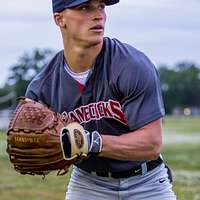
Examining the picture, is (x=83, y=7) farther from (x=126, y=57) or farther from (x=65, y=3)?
(x=126, y=57)

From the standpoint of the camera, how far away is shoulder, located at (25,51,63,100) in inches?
178

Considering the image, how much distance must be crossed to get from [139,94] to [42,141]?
2.05 feet


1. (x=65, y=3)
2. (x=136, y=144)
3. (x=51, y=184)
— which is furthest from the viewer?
(x=51, y=184)

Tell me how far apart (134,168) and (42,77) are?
813 millimetres

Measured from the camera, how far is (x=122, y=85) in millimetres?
4070

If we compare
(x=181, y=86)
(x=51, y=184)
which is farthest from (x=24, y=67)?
(x=51, y=184)

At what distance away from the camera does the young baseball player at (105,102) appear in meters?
3.97

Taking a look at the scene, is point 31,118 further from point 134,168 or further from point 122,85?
point 134,168

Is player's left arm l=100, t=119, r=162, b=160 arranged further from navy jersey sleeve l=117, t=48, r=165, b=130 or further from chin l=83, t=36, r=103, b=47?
chin l=83, t=36, r=103, b=47

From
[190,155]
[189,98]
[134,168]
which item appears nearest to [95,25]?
[134,168]

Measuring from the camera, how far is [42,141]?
3.75 meters

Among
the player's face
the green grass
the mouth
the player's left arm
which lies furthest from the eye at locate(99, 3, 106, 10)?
the green grass

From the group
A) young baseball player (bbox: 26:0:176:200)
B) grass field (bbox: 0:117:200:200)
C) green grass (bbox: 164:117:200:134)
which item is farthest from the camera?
green grass (bbox: 164:117:200:134)

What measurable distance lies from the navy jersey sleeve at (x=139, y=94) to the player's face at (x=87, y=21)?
250 mm
